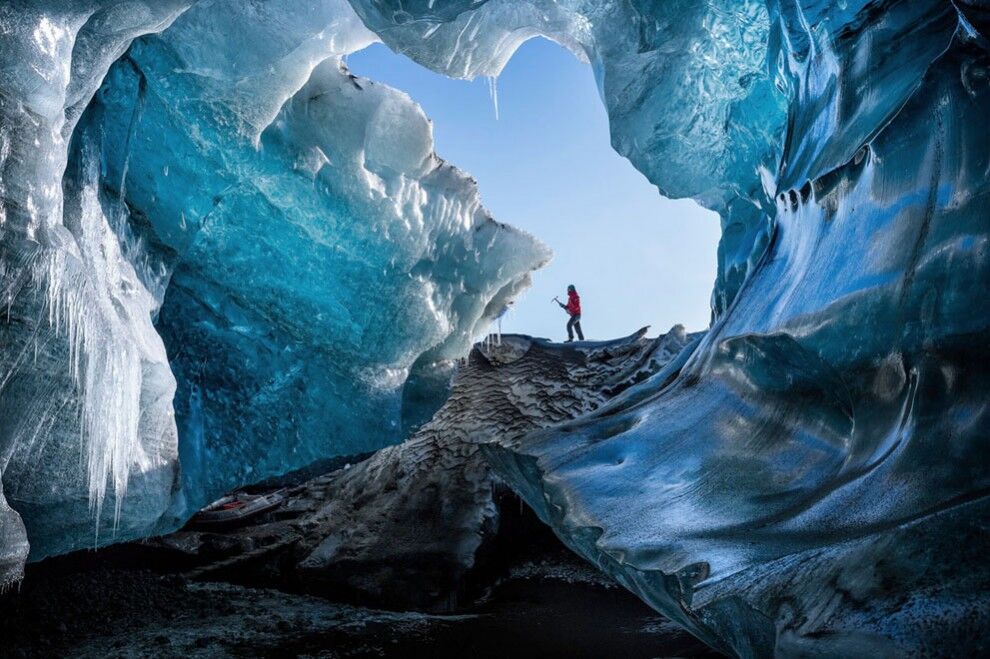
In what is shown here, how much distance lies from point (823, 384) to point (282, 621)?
3389 mm

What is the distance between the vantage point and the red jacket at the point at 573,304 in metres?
10.1

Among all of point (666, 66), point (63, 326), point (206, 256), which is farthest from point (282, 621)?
point (666, 66)

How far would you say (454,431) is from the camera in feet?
20.4

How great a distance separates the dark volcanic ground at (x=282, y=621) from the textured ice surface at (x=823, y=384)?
0.96 metres

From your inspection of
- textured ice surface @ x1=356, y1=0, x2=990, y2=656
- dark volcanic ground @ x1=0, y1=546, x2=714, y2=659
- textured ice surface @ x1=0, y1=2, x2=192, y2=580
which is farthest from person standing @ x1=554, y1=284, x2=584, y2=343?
textured ice surface @ x1=0, y1=2, x2=192, y2=580

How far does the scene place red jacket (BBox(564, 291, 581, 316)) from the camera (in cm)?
1009

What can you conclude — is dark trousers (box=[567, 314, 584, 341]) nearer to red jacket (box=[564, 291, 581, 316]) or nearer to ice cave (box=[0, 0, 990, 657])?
red jacket (box=[564, 291, 581, 316])

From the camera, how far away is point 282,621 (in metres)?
3.92

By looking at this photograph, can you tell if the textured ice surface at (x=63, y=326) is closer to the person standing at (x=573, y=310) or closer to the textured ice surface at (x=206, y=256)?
the textured ice surface at (x=206, y=256)

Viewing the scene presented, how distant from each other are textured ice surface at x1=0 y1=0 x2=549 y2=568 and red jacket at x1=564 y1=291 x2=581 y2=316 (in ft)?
17.9

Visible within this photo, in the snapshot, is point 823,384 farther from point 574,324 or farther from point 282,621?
point 574,324

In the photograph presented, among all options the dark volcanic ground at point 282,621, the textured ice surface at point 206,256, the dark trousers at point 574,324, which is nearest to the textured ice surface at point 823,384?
the textured ice surface at point 206,256

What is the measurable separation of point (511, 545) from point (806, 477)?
3983mm

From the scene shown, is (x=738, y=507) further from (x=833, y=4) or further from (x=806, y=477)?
(x=833, y=4)
